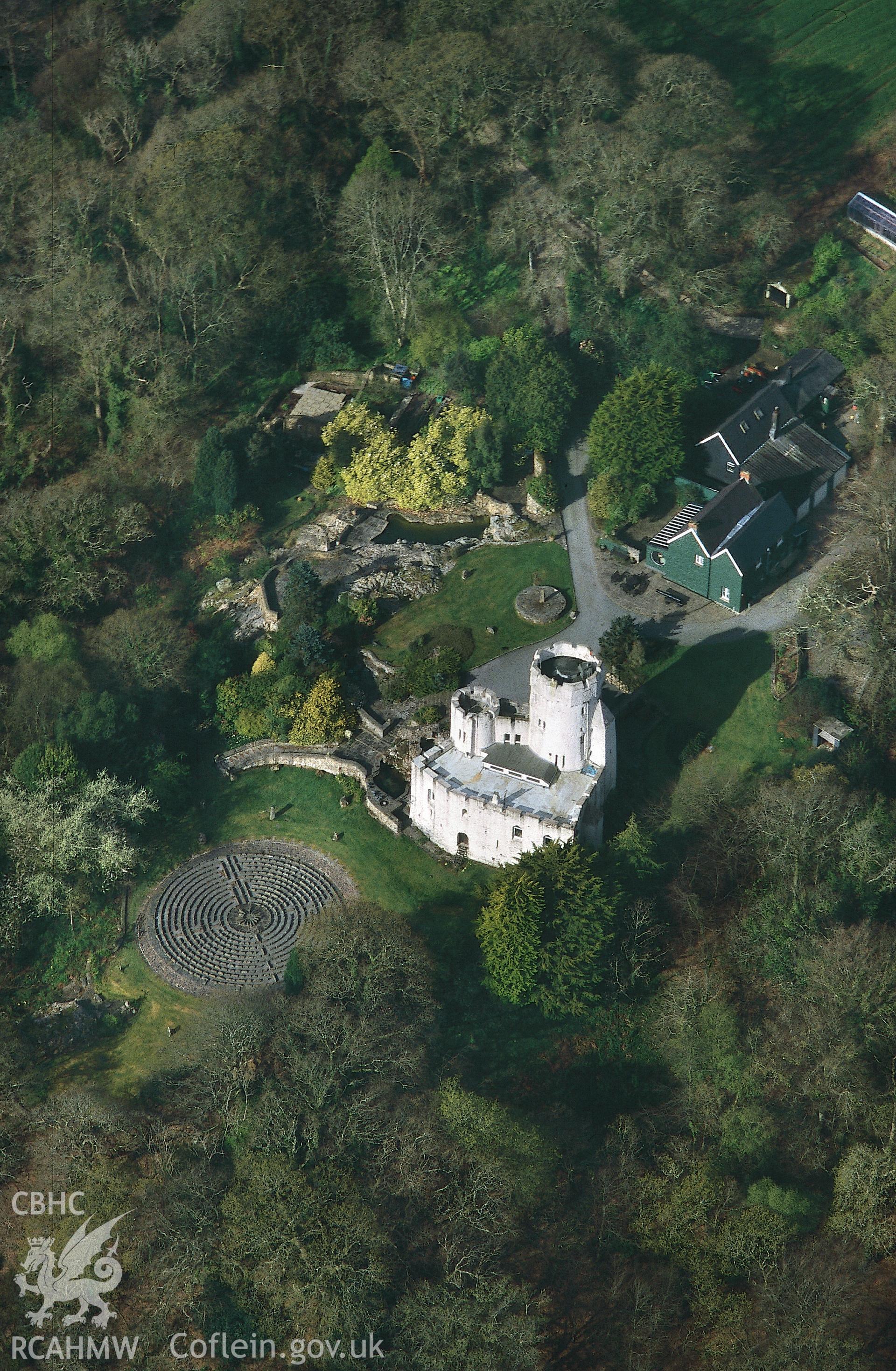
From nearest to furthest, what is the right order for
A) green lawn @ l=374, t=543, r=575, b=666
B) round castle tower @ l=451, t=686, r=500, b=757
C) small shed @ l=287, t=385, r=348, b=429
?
round castle tower @ l=451, t=686, r=500, b=757
green lawn @ l=374, t=543, r=575, b=666
small shed @ l=287, t=385, r=348, b=429

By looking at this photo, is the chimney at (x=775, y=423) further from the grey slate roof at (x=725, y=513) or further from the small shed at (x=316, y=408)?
the small shed at (x=316, y=408)

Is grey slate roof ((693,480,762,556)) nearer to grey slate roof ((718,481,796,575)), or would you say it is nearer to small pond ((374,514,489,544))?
grey slate roof ((718,481,796,575))

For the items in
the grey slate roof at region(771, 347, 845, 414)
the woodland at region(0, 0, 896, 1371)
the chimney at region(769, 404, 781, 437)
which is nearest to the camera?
the woodland at region(0, 0, 896, 1371)

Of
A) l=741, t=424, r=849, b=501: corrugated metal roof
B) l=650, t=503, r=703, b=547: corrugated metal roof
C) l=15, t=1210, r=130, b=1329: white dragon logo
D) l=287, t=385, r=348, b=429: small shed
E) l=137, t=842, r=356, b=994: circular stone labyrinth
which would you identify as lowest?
l=15, t=1210, r=130, b=1329: white dragon logo

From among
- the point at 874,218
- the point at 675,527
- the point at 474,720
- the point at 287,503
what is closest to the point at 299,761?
the point at 474,720

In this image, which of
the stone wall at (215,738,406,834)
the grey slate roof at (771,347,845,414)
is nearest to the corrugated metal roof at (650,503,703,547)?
the grey slate roof at (771,347,845,414)

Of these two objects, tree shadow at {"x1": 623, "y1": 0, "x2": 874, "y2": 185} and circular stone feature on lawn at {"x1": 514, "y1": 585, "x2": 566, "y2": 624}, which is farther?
tree shadow at {"x1": 623, "y1": 0, "x2": 874, "y2": 185}

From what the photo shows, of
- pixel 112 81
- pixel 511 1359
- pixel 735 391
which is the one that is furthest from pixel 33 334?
pixel 511 1359

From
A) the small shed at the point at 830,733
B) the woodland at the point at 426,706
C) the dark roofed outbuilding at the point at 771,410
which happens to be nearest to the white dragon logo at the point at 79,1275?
the woodland at the point at 426,706
